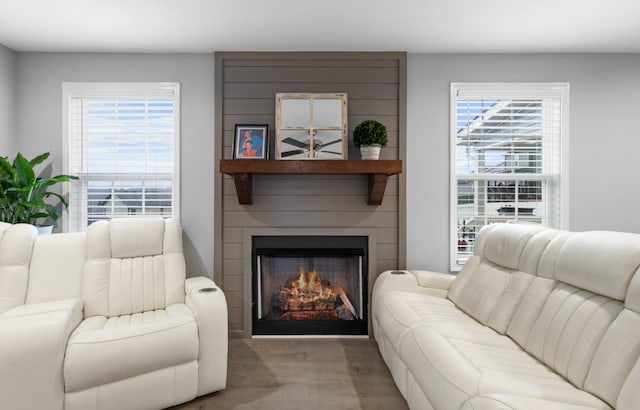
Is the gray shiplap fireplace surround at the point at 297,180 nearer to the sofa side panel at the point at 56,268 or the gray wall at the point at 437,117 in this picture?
the gray wall at the point at 437,117

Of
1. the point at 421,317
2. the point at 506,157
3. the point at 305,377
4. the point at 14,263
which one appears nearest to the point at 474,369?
the point at 421,317

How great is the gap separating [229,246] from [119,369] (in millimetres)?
1350

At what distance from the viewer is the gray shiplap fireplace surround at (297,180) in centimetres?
321

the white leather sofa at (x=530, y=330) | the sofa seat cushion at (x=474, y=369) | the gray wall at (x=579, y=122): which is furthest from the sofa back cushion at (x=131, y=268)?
the gray wall at (x=579, y=122)

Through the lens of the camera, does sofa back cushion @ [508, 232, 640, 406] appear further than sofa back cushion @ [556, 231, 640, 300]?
No

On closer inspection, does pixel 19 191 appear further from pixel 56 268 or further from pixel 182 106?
pixel 182 106

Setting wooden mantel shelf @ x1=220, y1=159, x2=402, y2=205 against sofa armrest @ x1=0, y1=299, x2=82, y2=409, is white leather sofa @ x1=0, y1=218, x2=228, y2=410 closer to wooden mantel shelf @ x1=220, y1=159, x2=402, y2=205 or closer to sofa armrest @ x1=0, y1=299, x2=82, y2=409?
sofa armrest @ x1=0, y1=299, x2=82, y2=409

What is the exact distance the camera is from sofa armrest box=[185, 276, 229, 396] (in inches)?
90.5

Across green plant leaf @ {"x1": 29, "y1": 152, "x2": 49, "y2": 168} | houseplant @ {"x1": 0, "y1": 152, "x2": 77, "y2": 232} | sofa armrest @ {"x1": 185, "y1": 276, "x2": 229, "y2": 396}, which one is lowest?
sofa armrest @ {"x1": 185, "y1": 276, "x2": 229, "y2": 396}

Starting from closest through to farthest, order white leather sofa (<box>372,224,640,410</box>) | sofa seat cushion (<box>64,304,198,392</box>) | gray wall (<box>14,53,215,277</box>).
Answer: white leather sofa (<box>372,224,640,410</box>) → sofa seat cushion (<box>64,304,198,392</box>) → gray wall (<box>14,53,215,277</box>)

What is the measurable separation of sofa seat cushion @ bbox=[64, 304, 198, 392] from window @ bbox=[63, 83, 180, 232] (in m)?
1.23

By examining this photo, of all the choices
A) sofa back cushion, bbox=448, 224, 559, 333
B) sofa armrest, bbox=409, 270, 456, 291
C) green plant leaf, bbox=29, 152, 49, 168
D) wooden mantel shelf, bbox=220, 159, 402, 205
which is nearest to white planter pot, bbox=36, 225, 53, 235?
green plant leaf, bbox=29, 152, 49, 168

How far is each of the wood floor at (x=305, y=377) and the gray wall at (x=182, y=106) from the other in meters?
0.85

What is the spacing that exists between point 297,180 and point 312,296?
40.6 inches
